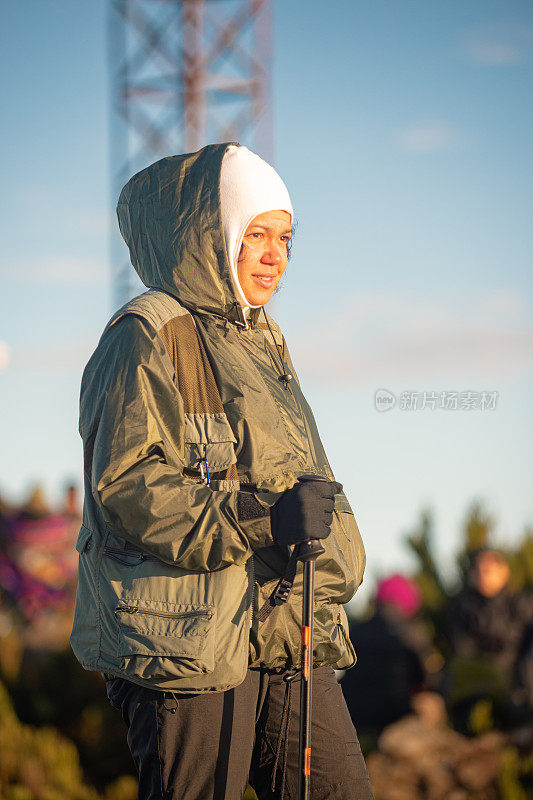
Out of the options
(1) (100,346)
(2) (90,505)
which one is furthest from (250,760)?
(1) (100,346)

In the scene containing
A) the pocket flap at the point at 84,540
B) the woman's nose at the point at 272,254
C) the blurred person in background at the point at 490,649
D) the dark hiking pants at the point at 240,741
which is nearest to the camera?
the dark hiking pants at the point at 240,741

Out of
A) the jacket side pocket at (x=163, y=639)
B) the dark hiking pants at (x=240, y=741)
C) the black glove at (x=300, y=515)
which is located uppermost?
the black glove at (x=300, y=515)

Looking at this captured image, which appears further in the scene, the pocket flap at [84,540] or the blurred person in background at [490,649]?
the blurred person in background at [490,649]

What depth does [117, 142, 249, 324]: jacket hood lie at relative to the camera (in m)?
2.65

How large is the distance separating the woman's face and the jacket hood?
79 mm

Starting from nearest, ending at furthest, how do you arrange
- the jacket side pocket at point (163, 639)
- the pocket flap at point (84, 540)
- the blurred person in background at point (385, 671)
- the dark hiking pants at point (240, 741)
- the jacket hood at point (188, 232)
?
Answer: the jacket side pocket at point (163, 639)
the dark hiking pants at point (240, 741)
the pocket flap at point (84, 540)
the jacket hood at point (188, 232)
the blurred person in background at point (385, 671)

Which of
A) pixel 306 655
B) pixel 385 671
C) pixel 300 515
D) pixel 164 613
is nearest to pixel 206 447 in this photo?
pixel 300 515

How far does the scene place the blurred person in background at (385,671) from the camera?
19.2 ft

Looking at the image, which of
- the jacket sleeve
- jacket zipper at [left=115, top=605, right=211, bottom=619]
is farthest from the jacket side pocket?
the jacket sleeve

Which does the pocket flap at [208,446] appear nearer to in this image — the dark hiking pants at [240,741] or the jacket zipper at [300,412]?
the jacket zipper at [300,412]

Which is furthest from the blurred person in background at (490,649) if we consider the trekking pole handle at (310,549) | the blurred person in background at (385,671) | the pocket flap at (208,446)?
the pocket flap at (208,446)

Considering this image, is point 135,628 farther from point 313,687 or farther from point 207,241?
point 207,241

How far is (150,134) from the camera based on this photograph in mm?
9898

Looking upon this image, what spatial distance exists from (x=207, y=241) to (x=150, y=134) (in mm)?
7651
